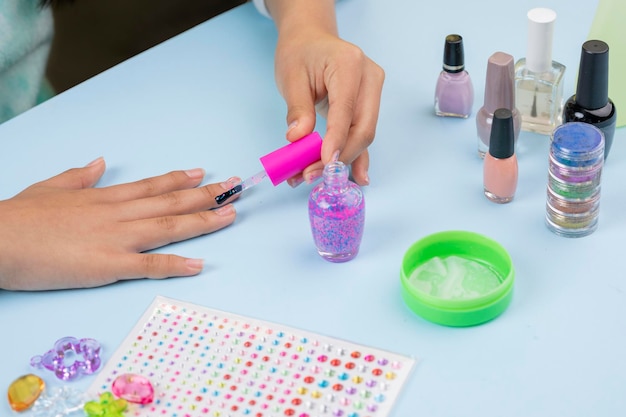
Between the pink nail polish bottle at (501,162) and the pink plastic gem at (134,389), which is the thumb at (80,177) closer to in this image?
the pink plastic gem at (134,389)

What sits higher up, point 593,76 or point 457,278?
point 593,76

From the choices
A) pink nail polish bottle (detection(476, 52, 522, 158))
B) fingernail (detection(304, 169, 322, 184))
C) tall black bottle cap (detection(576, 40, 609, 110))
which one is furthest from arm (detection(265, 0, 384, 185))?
tall black bottle cap (detection(576, 40, 609, 110))

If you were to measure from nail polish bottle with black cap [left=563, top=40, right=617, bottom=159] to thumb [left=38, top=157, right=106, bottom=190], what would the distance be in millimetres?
524

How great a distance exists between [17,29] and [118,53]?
0.88 meters

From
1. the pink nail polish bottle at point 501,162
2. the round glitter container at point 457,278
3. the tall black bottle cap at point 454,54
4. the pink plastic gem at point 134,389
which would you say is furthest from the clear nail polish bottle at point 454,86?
the pink plastic gem at point 134,389

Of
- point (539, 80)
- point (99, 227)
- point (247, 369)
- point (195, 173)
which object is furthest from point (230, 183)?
point (539, 80)

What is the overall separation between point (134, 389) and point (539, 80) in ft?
1.81

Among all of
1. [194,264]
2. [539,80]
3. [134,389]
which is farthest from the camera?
[539,80]

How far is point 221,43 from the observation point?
3.92 ft

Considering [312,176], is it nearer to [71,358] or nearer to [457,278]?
[457,278]

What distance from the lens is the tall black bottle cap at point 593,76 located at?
33.5 inches

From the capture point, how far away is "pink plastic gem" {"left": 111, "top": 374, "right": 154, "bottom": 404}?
73 centimetres

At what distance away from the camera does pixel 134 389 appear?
2.42 feet

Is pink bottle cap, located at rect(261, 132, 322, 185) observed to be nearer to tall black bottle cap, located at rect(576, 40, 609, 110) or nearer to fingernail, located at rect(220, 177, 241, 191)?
fingernail, located at rect(220, 177, 241, 191)
